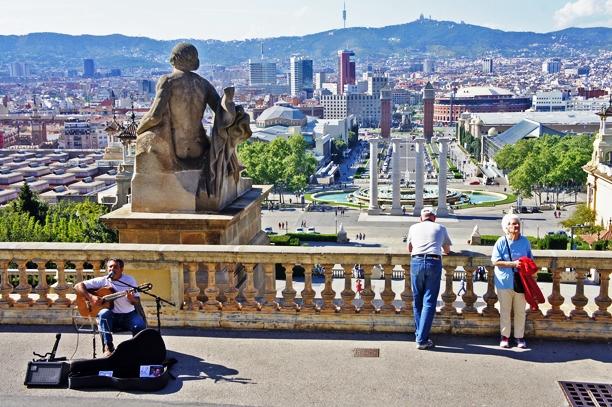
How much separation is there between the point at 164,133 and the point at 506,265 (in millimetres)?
4998

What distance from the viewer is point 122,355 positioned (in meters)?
7.72

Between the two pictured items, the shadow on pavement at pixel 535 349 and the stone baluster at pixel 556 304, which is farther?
the stone baluster at pixel 556 304

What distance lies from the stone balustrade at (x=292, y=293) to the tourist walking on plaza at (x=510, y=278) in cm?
36

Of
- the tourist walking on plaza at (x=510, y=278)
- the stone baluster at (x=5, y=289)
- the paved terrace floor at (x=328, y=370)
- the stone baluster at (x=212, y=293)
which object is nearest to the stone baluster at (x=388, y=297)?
the paved terrace floor at (x=328, y=370)

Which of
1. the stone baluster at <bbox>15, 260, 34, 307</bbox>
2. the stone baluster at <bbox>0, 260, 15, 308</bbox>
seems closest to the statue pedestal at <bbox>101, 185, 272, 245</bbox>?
the stone baluster at <bbox>15, 260, 34, 307</bbox>

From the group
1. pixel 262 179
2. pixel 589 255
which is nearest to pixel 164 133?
pixel 589 255

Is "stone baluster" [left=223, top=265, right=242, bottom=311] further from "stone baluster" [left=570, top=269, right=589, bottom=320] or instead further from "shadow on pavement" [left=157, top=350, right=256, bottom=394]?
"stone baluster" [left=570, top=269, right=589, bottom=320]

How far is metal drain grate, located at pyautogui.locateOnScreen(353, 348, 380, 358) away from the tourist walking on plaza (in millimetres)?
1503

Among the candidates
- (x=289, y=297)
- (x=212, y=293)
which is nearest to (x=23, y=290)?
(x=212, y=293)

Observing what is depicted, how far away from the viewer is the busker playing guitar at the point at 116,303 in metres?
8.25

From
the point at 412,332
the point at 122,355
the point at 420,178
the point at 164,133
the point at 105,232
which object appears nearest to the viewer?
the point at 122,355

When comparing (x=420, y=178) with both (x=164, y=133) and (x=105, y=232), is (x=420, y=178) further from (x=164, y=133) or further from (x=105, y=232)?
(x=164, y=133)

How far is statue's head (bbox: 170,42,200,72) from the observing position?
35.0ft

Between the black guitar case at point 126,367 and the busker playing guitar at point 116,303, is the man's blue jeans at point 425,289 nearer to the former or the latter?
the black guitar case at point 126,367
